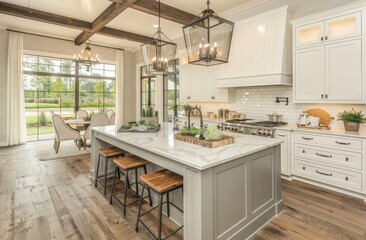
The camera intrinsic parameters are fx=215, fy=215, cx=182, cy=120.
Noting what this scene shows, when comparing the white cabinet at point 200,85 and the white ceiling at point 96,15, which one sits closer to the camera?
the white ceiling at point 96,15

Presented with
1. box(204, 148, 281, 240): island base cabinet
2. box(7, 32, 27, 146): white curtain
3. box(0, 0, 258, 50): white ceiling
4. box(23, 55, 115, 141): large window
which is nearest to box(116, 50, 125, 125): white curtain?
box(23, 55, 115, 141): large window

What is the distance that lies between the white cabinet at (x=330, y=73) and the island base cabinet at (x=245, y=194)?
5.40 feet

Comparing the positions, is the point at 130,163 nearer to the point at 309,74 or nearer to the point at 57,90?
the point at 309,74

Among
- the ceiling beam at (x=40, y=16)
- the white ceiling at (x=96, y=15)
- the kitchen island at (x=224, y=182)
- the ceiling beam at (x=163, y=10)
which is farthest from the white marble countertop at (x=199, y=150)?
the ceiling beam at (x=40, y=16)

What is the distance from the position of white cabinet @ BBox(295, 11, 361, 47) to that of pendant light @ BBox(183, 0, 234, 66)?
1.95m

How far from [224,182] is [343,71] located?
264 centimetres

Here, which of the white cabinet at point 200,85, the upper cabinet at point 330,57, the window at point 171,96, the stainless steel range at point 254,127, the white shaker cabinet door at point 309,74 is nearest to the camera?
the upper cabinet at point 330,57

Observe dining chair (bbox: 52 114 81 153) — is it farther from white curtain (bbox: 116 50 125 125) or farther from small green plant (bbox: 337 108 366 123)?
small green plant (bbox: 337 108 366 123)

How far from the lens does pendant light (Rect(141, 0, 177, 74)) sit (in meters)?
2.81

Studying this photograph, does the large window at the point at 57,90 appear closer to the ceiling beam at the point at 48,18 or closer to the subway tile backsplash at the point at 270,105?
the ceiling beam at the point at 48,18

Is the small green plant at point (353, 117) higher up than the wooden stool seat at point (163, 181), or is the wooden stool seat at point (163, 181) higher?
the small green plant at point (353, 117)

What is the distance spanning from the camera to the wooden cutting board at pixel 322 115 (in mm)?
3551

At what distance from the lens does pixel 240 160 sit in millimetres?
1979

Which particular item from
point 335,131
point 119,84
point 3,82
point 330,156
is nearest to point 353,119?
point 335,131
